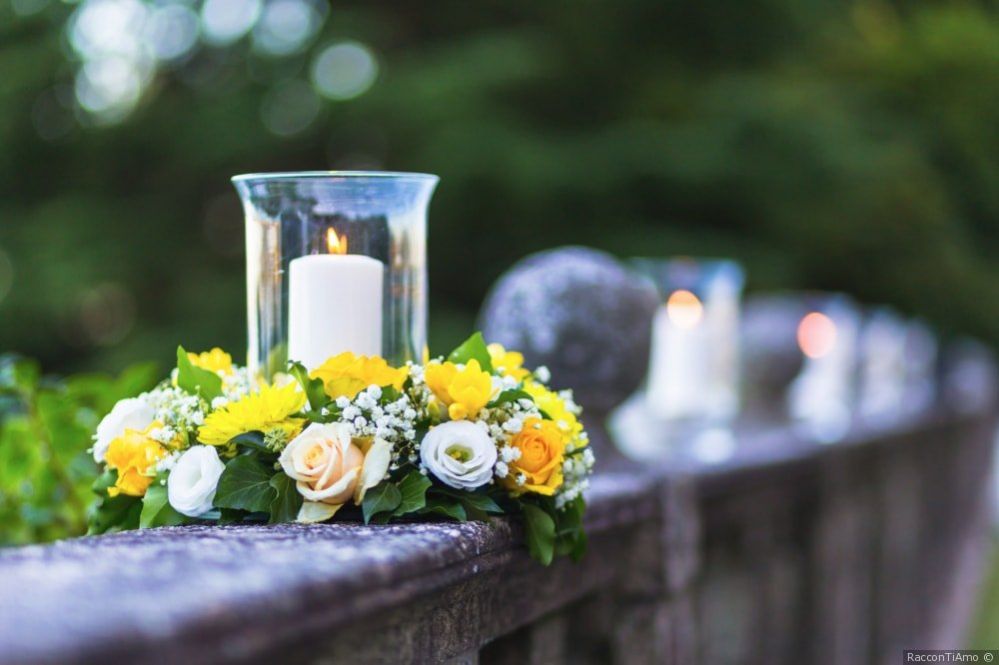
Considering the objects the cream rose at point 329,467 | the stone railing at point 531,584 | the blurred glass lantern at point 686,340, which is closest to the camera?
the stone railing at point 531,584

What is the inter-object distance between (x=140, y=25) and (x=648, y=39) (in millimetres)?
3882

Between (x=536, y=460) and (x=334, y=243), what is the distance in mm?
462

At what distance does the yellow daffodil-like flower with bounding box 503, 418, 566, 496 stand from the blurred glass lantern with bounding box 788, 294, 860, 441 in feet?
13.5

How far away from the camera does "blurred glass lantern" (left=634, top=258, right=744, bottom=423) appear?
12.4 feet

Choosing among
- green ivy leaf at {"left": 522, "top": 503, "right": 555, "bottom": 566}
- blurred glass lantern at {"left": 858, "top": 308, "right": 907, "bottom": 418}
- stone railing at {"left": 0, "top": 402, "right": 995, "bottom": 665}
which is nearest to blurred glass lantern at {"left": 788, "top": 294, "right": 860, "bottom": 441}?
stone railing at {"left": 0, "top": 402, "right": 995, "bottom": 665}

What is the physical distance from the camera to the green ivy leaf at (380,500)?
1.69m

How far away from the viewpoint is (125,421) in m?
1.87

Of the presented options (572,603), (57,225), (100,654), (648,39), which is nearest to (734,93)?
(648,39)

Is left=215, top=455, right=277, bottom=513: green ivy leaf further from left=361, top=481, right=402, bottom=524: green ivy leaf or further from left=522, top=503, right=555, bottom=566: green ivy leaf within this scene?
left=522, top=503, right=555, bottom=566: green ivy leaf

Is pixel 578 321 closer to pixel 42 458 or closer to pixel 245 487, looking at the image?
pixel 42 458

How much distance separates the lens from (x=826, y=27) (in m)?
10.0

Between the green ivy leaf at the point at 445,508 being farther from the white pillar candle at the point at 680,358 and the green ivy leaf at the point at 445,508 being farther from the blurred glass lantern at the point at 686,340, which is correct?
the white pillar candle at the point at 680,358

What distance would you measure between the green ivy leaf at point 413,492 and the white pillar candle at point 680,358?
2.10 metres

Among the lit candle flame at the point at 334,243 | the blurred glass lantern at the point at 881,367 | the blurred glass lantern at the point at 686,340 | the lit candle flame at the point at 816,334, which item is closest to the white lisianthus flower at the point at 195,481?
the lit candle flame at the point at 334,243
